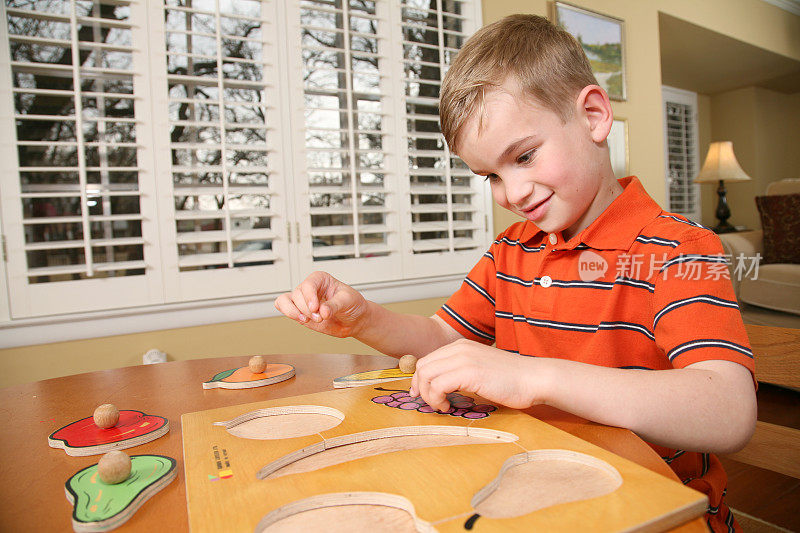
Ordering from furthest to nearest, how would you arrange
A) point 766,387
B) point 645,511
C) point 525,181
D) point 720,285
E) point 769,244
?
point 769,244 → point 766,387 → point 525,181 → point 720,285 → point 645,511

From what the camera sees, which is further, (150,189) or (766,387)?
(766,387)

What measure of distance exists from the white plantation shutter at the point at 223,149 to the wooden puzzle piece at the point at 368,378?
120cm

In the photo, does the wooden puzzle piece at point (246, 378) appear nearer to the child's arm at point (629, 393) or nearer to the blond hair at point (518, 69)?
the child's arm at point (629, 393)

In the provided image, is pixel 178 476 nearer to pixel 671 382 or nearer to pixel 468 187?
pixel 671 382

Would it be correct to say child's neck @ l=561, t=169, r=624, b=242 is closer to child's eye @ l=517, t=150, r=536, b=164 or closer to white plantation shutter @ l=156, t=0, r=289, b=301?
child's eye @ l=517, t=150, r=536, b=164

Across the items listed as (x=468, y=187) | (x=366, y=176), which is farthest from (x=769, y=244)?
(x=366, y=176)

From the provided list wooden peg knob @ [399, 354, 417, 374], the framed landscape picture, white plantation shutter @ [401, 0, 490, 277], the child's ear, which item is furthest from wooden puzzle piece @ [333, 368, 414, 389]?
the framed landscape picture

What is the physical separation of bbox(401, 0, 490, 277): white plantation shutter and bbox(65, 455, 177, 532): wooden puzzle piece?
1.78m

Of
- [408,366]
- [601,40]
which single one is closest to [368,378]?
[408,366]

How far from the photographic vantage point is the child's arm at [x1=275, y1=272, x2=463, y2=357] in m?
0.74

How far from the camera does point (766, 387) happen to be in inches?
106

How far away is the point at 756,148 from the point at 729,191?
1.71 feet

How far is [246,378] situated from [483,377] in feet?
1.32

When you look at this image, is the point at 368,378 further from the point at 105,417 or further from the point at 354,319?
the point at 105,417
